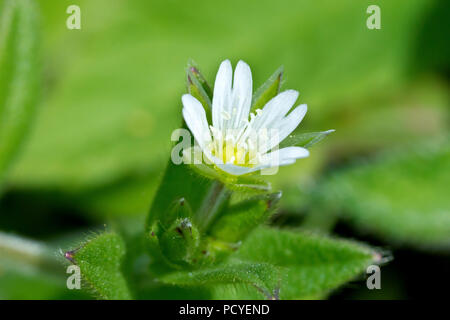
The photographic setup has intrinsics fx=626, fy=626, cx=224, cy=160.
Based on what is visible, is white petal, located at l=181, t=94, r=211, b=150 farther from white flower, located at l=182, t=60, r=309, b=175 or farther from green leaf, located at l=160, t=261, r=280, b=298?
green leaf, located at l=160, t=261, r=280, b=298

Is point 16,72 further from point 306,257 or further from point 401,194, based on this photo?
point 401,194

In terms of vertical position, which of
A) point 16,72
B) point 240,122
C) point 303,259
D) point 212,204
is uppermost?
point 16,72

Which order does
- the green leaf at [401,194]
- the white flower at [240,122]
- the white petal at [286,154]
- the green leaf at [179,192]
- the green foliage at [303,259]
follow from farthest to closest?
the green leaf at [401,194] < the green foliage at [303,259] < the green leaf at [179,192] < the white flower at [240,122] < the white petal at [286,154]

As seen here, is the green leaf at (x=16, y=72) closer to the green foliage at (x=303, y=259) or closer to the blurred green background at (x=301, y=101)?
the blurred green background at (x=301, y=101)

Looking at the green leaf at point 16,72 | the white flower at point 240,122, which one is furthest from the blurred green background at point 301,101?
the white flower at point 240,122

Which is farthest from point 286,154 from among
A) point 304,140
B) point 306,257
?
point 306,257

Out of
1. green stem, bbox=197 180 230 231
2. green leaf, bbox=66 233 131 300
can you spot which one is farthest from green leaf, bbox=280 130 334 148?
green leaf, bbox=66 233 131 300
